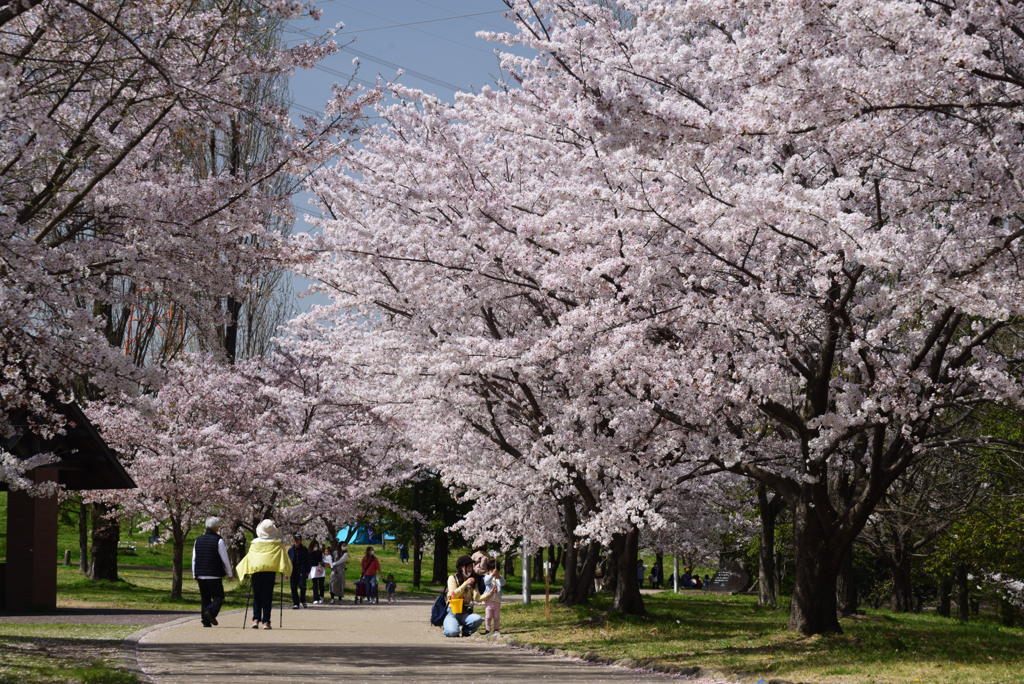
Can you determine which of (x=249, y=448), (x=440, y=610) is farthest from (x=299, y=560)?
(x=440, y=610)

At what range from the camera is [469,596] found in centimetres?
1474

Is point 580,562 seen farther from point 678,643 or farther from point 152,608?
point 152,608

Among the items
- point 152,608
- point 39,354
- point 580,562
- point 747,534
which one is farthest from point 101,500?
point 747,534

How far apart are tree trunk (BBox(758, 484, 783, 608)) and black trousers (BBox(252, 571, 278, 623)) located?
458 inches

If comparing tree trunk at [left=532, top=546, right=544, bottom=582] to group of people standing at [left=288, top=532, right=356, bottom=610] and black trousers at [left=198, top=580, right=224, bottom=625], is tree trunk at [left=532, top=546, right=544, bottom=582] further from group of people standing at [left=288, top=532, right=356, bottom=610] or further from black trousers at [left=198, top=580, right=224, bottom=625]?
black trousers at [left=198, top=580, right=224, bottom=625]

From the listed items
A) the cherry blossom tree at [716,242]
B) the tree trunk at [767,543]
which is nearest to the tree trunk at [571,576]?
the cherry blossom tree at [716,242]

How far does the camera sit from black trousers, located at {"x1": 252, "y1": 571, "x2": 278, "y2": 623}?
1420 cm

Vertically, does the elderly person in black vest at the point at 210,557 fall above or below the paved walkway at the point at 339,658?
above

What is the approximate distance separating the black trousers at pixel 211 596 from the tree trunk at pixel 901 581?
17.2 meters

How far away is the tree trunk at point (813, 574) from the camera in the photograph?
13164 millimetres

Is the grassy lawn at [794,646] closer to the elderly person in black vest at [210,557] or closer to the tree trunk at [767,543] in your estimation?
the tree trunk at [767,543]

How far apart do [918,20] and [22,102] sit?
311 inches

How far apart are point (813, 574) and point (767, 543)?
1096cm

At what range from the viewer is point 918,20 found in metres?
6.13
